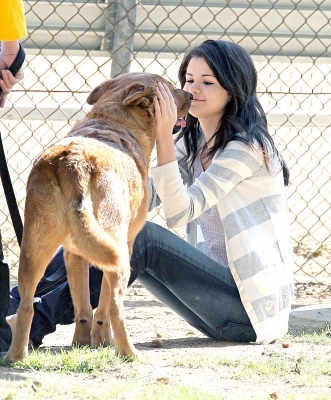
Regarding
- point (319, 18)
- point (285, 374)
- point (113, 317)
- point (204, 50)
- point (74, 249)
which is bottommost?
point (285, 374)

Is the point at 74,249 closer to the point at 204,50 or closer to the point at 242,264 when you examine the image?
the point at 242,264

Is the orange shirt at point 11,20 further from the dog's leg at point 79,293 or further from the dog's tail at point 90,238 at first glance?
the dog's leg at point 79,293

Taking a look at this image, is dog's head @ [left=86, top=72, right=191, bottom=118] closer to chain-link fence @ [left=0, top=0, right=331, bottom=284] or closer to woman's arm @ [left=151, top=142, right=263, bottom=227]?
woman's arm @ [left=151, top=142, right=263, bottom=227]

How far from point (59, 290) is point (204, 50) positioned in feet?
4.55

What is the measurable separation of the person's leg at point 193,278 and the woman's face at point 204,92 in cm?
63

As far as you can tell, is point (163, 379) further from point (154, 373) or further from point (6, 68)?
point (6, 68)

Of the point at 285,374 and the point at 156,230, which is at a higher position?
the point at 156,230

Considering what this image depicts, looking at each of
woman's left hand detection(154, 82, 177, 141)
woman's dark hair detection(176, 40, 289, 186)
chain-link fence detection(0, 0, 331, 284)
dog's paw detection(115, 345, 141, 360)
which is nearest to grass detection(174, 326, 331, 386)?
dog's paw detection(115, 345, 141, 360)

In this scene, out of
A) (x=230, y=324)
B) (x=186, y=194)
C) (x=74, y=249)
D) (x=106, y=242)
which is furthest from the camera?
(x=230, y=324)

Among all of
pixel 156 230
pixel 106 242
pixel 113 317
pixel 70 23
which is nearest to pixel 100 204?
pixel 106 242

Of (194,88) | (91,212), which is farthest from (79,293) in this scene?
(194,88)

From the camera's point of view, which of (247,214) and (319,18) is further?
(319,18)

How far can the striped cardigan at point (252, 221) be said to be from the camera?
396cm

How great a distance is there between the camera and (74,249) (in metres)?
3.33
